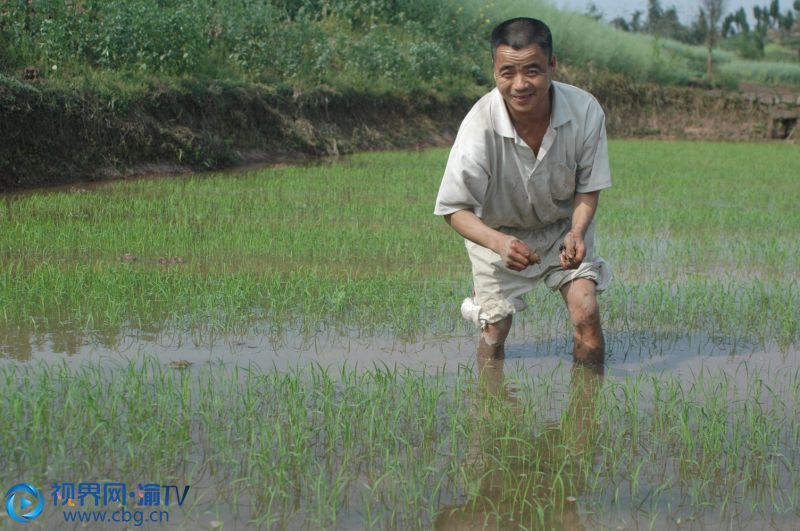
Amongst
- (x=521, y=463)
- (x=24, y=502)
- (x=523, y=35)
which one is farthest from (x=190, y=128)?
(x=24, y=502)

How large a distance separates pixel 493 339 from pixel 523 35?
1.25 meters

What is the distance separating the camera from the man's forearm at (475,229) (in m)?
3.42

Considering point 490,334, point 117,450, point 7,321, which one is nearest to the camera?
point 117,450

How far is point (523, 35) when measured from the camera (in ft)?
11.0

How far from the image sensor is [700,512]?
2.54m

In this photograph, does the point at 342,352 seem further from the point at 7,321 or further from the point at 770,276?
the point at 770,276

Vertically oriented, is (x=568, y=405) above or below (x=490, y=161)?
below

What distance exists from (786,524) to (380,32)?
16.0 metres

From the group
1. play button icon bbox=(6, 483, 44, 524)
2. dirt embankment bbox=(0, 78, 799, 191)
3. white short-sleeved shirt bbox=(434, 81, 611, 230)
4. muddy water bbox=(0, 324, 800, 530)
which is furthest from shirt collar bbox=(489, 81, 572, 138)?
dirt embankment bbox=(0, 78, 799, 191)

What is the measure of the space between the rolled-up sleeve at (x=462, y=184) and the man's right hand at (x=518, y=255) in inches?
13.9

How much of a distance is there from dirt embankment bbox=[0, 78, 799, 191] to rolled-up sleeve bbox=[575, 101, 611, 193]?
674cm

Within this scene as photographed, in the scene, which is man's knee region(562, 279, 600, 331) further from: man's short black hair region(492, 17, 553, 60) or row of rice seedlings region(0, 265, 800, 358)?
man's short black hair region(492, 17, 553, 60)

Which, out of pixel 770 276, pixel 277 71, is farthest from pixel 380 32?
pixel 770 276

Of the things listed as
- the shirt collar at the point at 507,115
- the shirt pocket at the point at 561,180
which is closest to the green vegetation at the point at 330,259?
the shirt pocket at the point at 561,180
